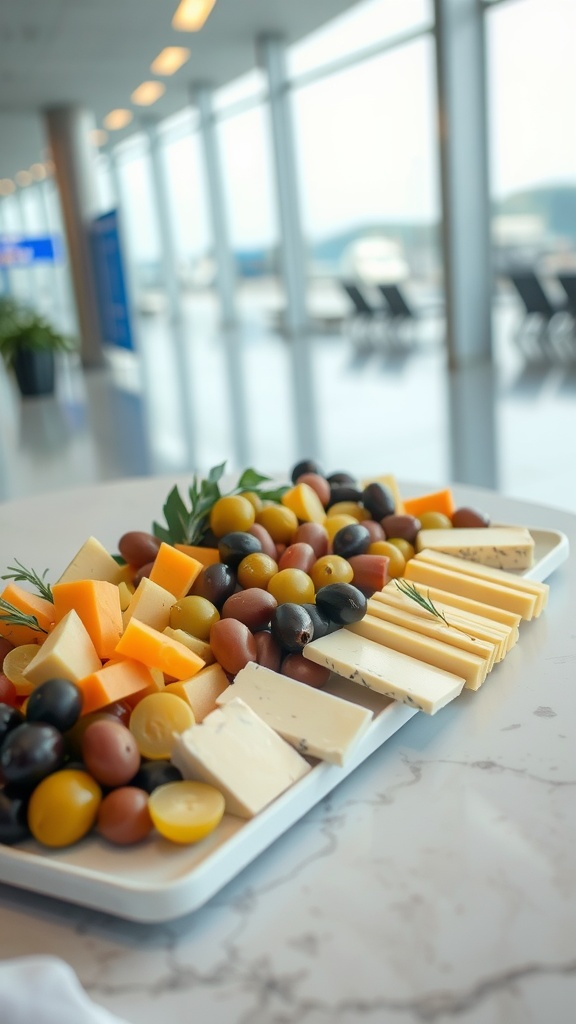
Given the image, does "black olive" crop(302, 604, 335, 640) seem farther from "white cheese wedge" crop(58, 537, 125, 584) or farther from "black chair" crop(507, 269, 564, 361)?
"black chair" crop(507, 269, 564, 361)

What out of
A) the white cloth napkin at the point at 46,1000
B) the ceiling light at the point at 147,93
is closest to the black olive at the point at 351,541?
the white cloth napkin at the point at 46,1000

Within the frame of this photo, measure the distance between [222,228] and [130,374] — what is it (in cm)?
451

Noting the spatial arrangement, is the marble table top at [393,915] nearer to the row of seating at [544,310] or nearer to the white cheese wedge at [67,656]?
the white cheese wedge at [67,656]

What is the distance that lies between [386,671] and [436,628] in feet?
0.34

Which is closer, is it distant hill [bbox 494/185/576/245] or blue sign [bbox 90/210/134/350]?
distant hill [bbox 494/185/576/245]

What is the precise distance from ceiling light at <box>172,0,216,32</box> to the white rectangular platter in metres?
9.73

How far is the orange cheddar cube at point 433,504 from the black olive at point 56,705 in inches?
30.7

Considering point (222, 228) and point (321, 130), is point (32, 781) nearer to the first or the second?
point (321, 130)

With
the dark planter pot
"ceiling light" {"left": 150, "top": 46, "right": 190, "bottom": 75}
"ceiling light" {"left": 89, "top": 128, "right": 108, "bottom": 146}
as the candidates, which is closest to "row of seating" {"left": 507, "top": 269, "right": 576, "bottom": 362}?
"ceiling light" {"left": 150, "top": 46, "right": 190, "bottom": 75}

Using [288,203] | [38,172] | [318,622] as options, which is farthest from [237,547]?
[38,172]

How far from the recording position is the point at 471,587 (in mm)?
1171

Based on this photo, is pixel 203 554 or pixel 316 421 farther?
pixel 316 421

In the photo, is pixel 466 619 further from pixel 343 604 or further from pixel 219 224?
pixel 219 224

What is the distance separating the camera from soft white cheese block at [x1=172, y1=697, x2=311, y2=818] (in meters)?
0.78
